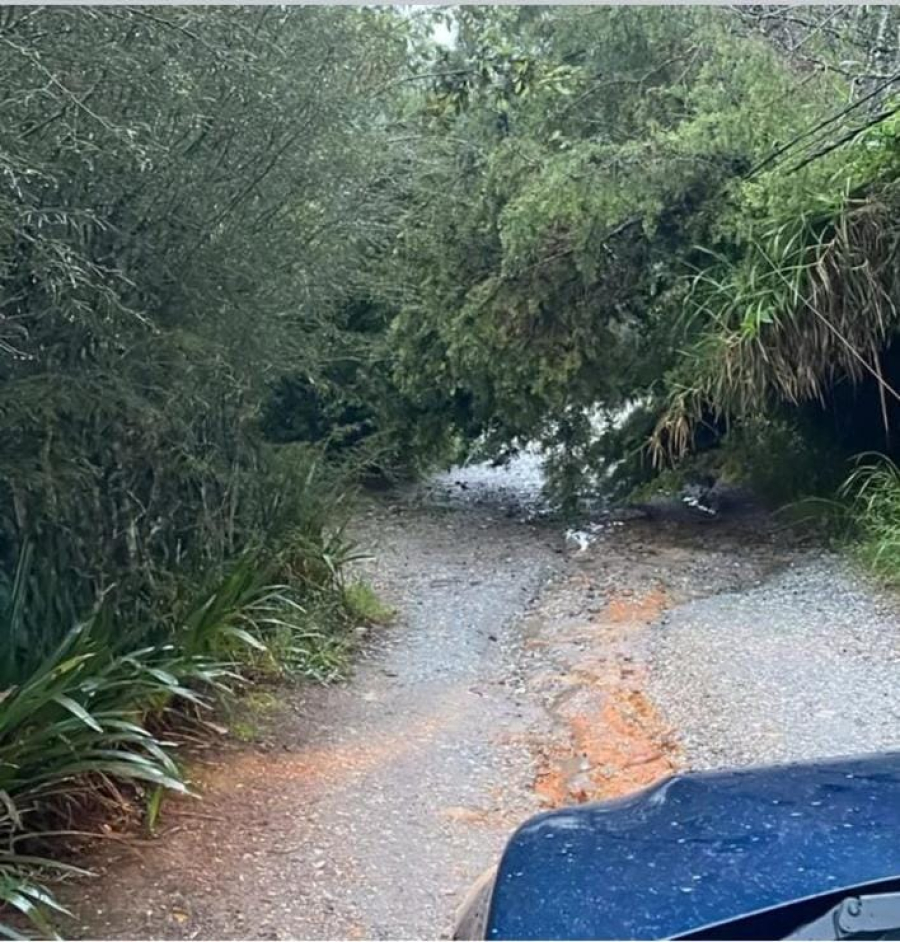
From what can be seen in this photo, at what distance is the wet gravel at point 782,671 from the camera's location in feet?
14.5

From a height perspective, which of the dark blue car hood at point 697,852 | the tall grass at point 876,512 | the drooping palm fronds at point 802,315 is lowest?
the tall grass at point 876,512

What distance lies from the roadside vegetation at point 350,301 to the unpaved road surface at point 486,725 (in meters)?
0.29

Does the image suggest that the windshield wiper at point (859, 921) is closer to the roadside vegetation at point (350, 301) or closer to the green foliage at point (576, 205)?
the roadside vegetation at point (350, 301)

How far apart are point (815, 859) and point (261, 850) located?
7.26ft

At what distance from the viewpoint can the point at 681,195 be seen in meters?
8.12

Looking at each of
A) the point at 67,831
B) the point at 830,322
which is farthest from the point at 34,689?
the point at 830,322

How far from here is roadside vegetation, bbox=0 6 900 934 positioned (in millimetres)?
3406

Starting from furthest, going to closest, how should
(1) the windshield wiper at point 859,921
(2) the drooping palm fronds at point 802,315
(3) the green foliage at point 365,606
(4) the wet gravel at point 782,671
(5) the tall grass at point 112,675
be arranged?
(2) the drooping palm fronds at point 802,315 < (3) the green foliage at point 365,606 < (4) the wet gravel at point 782,671 < (5) the tall grass at point 112,675 < (1) the windshield wiper at point 859,921

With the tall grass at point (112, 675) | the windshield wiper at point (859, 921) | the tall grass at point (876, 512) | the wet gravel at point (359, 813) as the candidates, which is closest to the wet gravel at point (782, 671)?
the tall grass at point (876, 512)

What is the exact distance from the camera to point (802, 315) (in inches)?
284

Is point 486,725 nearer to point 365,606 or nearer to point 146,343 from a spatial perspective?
point 365,606

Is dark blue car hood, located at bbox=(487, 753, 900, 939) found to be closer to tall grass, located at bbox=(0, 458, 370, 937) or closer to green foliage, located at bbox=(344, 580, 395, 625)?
tall grass, located at bbox=(0, 458, 370, 937)

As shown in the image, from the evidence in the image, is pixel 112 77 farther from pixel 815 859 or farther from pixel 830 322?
pixel 830 322

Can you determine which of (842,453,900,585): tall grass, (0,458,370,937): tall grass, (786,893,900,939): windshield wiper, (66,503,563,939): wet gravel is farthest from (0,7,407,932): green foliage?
(842,453,900,585): tall grass
